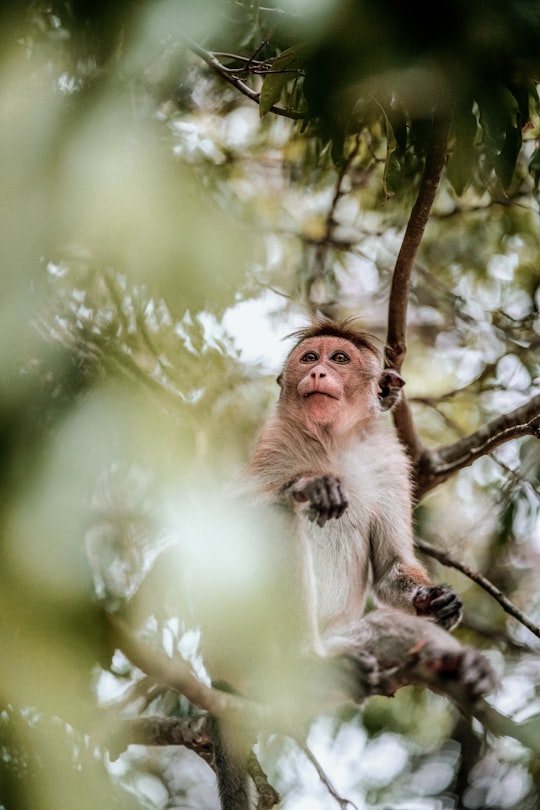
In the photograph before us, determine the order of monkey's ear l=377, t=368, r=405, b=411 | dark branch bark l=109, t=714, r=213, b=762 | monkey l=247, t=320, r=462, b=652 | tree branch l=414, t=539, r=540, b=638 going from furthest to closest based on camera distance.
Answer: monkey's ear l=377, t=368, r=405, b=411, monkey l=247, t=320, r=462, b=652, tree branch l=414, t=539, r=540, b=638, dark branch bark l=109, t=714, r=213, b=762

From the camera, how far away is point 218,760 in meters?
4.93

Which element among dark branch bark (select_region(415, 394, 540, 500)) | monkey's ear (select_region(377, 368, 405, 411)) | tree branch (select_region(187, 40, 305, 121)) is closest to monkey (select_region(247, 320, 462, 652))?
monkey's ear (select_region(377, 368, 405, 411))

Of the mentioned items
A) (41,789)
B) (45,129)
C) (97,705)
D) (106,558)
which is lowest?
(41,789)

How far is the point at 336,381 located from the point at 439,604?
161 centimetres

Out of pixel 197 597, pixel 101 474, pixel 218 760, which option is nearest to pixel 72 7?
pixel 101 474

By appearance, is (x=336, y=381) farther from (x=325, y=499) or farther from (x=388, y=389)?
(x=325, y=499)

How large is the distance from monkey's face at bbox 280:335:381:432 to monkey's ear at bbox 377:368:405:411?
0.04 meters

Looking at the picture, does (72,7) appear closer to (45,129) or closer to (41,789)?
(45,129)

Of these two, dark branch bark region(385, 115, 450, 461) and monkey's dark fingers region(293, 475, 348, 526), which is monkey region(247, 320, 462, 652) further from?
monkey's dark fingers region(293, 475, 348, 526)

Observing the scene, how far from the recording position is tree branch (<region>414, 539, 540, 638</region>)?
5.21m

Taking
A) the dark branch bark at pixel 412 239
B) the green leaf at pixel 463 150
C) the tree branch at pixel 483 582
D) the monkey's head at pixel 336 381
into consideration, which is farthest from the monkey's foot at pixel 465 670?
the monkey's head at pixel 336 381

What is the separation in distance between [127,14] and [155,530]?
180 cm

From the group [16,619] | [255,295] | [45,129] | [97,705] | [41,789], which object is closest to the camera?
[16,619]

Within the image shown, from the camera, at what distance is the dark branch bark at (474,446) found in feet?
18.2
